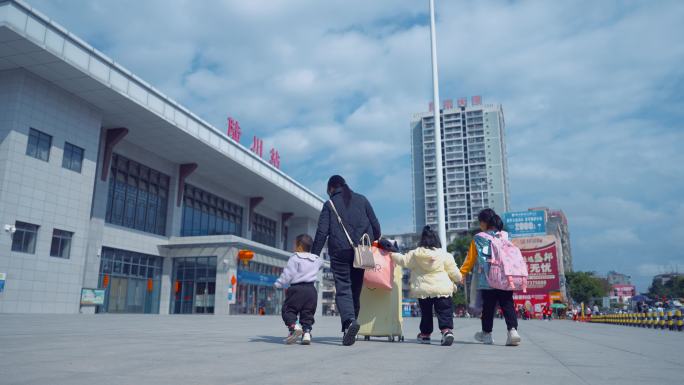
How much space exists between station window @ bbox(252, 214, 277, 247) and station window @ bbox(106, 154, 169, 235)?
12.4 meters

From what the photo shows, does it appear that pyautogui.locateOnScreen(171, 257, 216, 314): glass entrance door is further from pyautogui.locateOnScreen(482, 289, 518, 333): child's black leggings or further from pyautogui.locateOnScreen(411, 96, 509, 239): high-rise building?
pyautogui.locateOnScreen(411, 96, 509, 239): high-rise building

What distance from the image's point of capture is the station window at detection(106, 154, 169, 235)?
2773 centimetres

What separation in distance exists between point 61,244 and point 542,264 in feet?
133

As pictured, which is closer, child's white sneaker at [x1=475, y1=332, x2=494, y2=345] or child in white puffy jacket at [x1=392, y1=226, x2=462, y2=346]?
child in white puffy jacket at [x1=392, y1=226, x2=462, y2=346]

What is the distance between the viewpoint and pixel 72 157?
77.1ft

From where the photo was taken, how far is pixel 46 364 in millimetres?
3480

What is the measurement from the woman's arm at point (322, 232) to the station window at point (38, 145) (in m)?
20.2

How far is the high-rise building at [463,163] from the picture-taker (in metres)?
116

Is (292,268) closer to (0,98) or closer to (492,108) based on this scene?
(0,98)

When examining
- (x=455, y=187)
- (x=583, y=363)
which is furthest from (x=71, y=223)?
(x=455, y=187)

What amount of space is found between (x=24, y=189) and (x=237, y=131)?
15048 mm

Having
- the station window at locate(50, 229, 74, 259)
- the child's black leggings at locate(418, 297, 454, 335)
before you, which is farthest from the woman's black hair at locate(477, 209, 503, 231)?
the station window at locate(50, 229, 74, 259)

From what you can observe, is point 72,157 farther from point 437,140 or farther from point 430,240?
point 430,240

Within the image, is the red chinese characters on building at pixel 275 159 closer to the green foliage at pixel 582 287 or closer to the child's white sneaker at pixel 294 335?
the child's white sneaker at pixel 294 335
